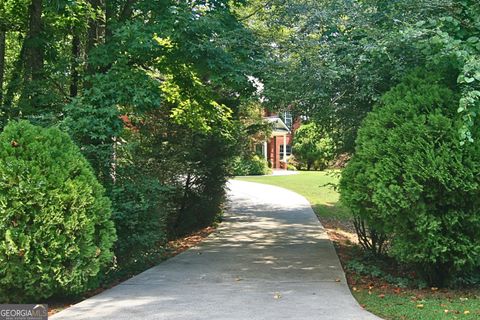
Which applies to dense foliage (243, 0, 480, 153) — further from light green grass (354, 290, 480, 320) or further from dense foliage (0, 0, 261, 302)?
light green grass (354, 290, 480, 320)

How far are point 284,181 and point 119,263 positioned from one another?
21.7 m

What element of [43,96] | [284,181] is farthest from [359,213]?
[284,181]

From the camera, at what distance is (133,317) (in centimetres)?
517

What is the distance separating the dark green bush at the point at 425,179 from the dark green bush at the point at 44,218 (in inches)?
135

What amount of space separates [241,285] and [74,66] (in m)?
5.69

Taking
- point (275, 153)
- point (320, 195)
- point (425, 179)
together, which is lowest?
point (320, 195)

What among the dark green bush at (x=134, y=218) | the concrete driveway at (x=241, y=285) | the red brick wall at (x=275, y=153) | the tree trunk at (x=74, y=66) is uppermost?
the tree trunk at (x=74, y=66)

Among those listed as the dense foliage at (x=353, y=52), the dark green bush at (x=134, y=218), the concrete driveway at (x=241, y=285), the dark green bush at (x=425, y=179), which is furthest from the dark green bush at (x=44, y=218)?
the dense foliage at (x=353, y=52)

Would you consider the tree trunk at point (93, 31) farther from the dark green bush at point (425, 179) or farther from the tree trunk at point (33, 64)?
the dark green bush at point (425, 179)

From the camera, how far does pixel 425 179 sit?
572cm

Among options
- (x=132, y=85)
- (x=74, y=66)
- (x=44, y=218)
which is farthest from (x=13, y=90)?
(x=44, y=218)

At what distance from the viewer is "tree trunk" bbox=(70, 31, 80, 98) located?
9559 millimetres

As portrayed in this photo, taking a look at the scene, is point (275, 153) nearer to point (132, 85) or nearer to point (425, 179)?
point (132, 85)

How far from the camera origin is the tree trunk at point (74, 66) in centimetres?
956
